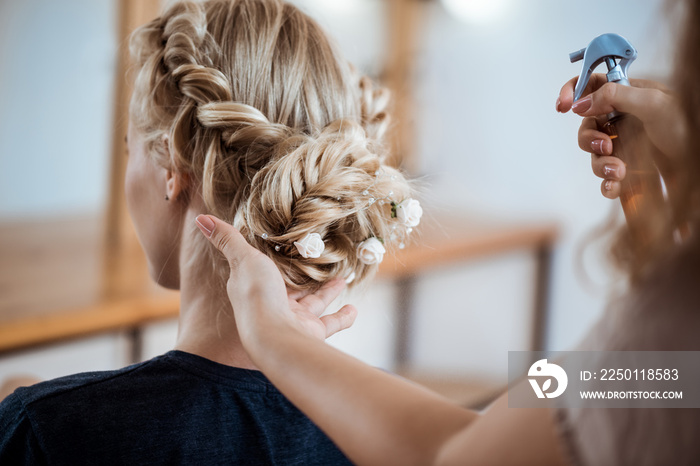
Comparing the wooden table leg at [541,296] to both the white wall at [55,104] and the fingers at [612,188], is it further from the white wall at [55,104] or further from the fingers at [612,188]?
the fingers at [612,188]

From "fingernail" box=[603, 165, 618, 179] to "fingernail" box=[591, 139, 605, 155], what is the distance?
23 millimetres

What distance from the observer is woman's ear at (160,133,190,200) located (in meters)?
0.83

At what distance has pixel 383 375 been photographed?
1.75 ft

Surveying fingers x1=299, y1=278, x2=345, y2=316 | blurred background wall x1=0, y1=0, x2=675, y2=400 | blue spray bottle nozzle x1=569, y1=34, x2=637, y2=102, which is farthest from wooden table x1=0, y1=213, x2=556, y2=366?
blue spray bottle nozzle x1=569, y1=34, x2=637, y2=102

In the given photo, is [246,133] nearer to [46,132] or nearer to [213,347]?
[213,347]

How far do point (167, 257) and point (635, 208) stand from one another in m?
0.61

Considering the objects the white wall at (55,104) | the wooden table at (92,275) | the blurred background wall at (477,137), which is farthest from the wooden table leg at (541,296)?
the white wall at (55,104)

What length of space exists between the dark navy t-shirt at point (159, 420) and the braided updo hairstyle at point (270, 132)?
14 centimetres

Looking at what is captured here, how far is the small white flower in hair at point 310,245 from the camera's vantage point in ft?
2.46

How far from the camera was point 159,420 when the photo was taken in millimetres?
699

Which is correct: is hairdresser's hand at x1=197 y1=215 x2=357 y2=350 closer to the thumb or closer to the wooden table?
the thumb

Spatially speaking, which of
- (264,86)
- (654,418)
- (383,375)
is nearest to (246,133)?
(264,86)

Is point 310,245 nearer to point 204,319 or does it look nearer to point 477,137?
point 204,319

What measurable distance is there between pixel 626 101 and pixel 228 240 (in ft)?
1.47
